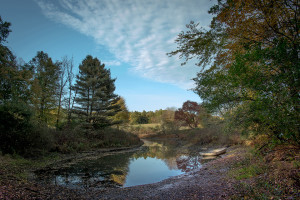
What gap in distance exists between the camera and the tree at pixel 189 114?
155ft

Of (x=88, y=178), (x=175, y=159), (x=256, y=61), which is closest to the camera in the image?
(x=256, y=61)

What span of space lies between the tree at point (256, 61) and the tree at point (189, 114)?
41.1 m

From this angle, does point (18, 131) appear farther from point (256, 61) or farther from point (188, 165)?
point (256, 61)

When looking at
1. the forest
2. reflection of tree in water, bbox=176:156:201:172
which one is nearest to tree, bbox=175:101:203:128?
reflection of tree in water, bbox=176:156:201:172

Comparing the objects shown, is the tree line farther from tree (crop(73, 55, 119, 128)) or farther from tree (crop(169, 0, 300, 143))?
tree (crop(169, 0, 300, 143))

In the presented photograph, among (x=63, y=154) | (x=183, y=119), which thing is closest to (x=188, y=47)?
(x=63, y=154)

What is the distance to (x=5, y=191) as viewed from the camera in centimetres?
534

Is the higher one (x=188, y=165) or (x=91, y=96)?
(x=91, y=96)

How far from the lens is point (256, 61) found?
486 centimetres

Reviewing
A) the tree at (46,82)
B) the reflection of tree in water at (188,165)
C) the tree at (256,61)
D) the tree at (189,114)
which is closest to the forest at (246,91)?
the tree at (256,61)

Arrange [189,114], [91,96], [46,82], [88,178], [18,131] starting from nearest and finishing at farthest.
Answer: [88,178] < [18,131] < [46,82] < [91,96] < [189,114]

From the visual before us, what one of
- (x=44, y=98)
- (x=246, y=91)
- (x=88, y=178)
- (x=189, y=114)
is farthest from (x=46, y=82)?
(x=189, y=114)

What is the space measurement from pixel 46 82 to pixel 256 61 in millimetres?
23564

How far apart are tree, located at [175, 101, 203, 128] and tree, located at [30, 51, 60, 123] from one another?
33450 millimetres
